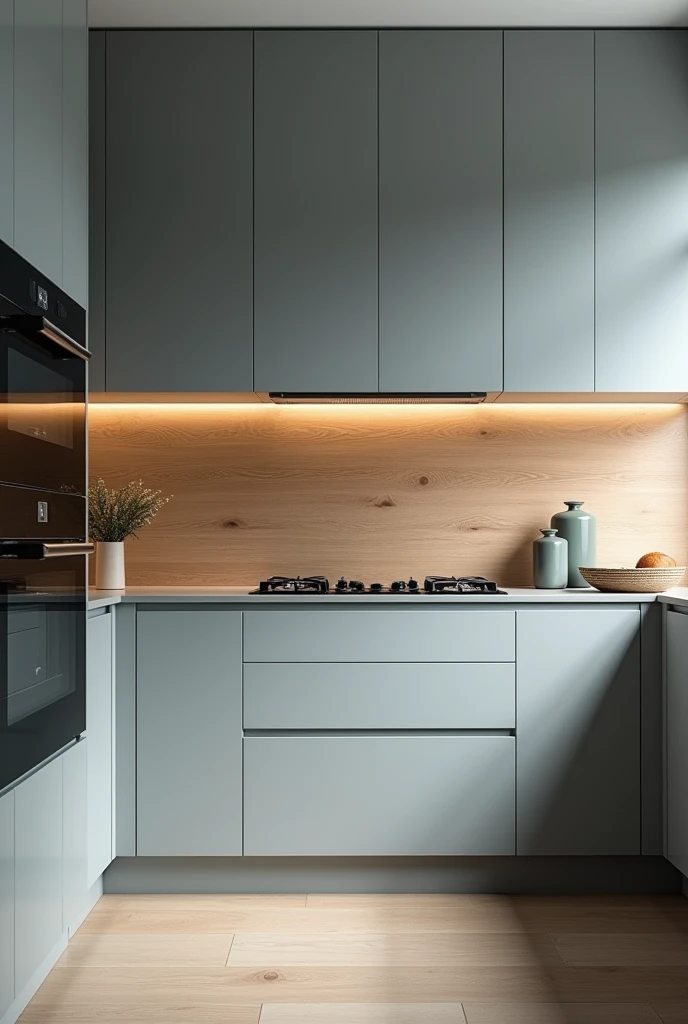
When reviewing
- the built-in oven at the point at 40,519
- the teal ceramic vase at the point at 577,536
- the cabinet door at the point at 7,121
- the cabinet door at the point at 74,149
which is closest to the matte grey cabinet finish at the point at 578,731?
the teal ceramic vase at the point at 577,536

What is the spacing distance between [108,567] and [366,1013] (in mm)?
1541

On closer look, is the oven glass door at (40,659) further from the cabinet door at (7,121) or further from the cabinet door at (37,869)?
the cabinet door at (7,121)

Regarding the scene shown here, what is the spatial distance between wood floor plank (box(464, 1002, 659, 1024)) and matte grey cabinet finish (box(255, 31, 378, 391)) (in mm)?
1814

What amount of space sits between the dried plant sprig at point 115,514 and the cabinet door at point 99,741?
39cm

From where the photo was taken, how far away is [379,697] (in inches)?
108

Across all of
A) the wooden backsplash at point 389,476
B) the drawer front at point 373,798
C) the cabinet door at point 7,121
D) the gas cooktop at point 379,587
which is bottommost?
the drawer front at point 373,798

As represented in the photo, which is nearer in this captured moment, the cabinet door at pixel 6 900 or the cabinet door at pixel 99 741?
the cabinet door at pixel 6 900

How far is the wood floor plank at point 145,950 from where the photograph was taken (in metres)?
2.30

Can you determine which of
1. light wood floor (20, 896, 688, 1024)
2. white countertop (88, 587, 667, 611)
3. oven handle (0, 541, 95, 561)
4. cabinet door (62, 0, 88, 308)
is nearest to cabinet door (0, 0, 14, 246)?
cabinet door (62, 0, 88, 308)

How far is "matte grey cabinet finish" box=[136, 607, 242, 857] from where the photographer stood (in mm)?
2717

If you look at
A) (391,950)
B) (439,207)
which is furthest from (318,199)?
(391,950)

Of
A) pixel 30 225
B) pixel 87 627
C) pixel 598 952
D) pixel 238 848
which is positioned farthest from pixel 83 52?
pixel 598 952

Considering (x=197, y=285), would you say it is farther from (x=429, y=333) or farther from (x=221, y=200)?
(x=429, y=333)

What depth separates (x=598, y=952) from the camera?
2354 millimetres
